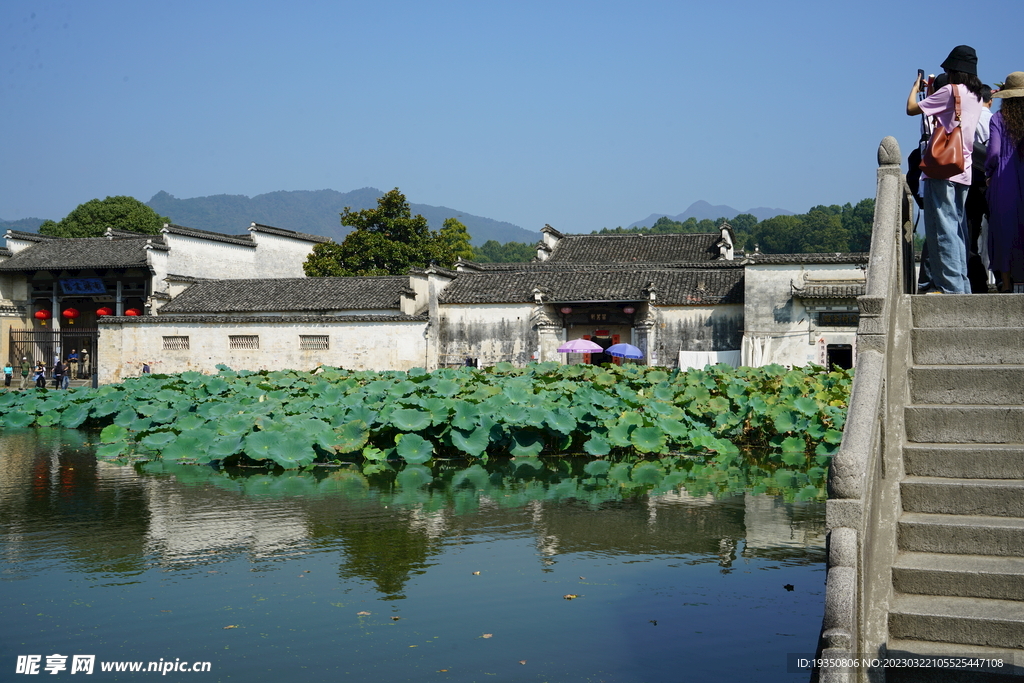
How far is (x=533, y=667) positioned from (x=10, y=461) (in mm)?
9675

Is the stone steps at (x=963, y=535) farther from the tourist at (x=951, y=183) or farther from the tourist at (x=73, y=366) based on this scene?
the tourist at (x=73, y=366)

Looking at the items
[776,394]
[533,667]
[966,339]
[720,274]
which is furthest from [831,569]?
[720,274]

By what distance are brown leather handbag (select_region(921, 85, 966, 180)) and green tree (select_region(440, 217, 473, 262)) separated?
1278 inches

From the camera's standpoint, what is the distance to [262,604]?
5.11m

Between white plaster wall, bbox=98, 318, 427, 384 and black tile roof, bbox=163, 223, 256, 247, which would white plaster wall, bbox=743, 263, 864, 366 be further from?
black tile roof, bbox=163, 223, 256, 247

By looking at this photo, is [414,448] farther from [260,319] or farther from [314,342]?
[260,319]

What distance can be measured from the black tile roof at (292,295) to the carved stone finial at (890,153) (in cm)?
2159

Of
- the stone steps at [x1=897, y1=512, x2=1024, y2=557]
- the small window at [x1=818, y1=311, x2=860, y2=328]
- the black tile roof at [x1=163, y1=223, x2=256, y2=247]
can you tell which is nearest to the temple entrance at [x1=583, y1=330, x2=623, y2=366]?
the small window at [x1=818, y1=311, x2=860, y2=328]

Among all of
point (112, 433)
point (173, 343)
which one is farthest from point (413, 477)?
point (173, 343)

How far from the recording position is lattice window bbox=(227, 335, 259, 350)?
26.7 metres

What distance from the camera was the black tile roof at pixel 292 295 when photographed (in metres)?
27.1

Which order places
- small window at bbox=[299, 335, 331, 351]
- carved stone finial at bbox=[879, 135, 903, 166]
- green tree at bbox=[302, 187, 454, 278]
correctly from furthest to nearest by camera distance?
green tree at bbox=[302, 187, 454, 278] → small window at bbox=[299, 335, 331, 351] → carved stone finial at bbox=[879, 135, 903, 166]

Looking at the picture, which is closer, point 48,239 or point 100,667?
point 100,667

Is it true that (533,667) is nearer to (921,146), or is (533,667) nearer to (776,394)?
(921,146)
